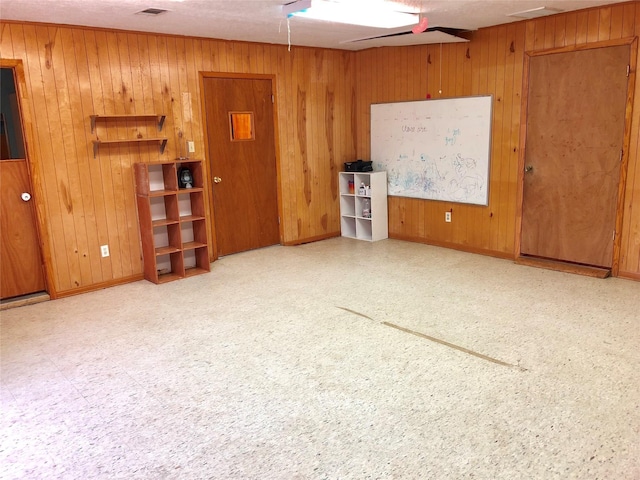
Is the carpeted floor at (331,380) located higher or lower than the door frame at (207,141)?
lower

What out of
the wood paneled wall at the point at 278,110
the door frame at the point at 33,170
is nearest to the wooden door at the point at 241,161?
the wood paneled wall at the point at 278,110

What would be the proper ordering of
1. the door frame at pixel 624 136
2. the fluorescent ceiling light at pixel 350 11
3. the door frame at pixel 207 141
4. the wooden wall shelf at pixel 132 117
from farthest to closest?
the door frame at pixel 207 141 → the wooden wall shelf at pixel 132 117 → the door frame at pixel 624 136 → the fluorescent ceiling light at pixel 350 11

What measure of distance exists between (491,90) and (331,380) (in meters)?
3.69

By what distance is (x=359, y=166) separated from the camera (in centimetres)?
631

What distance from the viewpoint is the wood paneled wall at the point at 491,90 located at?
4.40m

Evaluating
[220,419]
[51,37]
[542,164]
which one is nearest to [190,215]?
[51,37]

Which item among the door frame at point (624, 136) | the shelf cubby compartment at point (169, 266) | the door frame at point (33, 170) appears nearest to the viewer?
the door frame at point (33, 170)

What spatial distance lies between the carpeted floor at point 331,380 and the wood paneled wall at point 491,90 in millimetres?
841

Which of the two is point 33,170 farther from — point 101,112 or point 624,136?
point 624,136

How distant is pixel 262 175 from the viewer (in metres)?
5.94

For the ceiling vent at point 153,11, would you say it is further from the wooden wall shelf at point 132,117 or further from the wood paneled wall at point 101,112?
the wooden wall shelf at point 132,117

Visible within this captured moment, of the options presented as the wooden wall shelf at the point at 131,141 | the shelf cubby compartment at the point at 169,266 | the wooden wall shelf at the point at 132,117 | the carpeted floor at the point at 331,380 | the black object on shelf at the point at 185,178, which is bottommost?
the carpeted floor at the point at 331,380

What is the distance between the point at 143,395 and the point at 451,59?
4.56 metres

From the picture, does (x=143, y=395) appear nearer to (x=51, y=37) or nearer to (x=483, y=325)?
(x=483, y=325)
